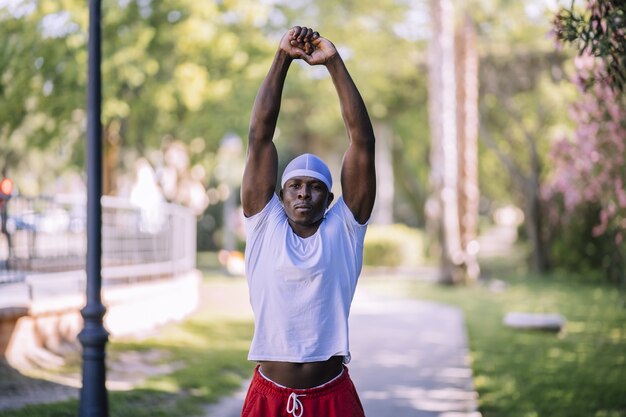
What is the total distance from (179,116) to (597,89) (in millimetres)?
12771

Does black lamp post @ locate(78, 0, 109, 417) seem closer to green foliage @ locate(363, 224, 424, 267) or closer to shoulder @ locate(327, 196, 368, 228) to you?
shoulder @ locate(327, 196, 368, 228)

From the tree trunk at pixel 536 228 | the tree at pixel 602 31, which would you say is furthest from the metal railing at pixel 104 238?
the tree trunk at pixel 536 228

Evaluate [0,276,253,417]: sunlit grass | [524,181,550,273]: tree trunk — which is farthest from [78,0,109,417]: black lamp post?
[524,181,550,273]: tree trunk

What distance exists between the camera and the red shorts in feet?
10.4

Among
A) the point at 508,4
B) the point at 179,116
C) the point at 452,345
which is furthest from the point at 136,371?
the point at 508,4

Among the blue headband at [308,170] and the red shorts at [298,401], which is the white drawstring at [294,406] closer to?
the red shorts at [298,401]

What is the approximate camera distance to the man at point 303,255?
3.12 meters

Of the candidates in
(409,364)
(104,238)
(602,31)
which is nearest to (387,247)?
(104,238)

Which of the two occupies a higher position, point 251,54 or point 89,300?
point 251,54

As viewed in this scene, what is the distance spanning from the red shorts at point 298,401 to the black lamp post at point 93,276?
2.54 metres

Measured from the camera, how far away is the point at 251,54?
19688 millimetres

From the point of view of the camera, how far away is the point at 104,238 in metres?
11.8

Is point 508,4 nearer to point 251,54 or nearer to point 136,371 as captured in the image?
point 251,54

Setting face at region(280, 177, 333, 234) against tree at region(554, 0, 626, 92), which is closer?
face at region(280, 177, 333, 234)
